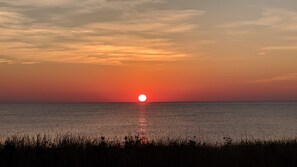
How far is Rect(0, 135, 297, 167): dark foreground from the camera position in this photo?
9430 mm

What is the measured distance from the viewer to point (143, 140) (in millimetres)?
12875

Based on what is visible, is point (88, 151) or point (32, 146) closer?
point (88, 151)

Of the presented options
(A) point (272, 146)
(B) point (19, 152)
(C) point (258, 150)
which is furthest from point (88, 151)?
(A) point (272, 146)

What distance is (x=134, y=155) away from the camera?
10.1 meters

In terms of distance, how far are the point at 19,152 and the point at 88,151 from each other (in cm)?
166

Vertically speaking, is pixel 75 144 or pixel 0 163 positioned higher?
pixel 75 144

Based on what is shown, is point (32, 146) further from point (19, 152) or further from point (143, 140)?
point (143, 140)

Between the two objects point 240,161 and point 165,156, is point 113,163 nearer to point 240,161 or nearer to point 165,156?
point 165,156

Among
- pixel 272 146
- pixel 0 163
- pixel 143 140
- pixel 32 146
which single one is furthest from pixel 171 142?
pixel 0 163

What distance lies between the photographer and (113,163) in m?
9.35

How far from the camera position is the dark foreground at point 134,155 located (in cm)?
943

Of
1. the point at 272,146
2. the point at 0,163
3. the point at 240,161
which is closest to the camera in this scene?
the point at 0,163

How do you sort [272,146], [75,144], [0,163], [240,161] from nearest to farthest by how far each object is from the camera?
[0,163] < [240,161] < [75,144] < [272,146]

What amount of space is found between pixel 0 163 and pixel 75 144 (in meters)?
2.47
